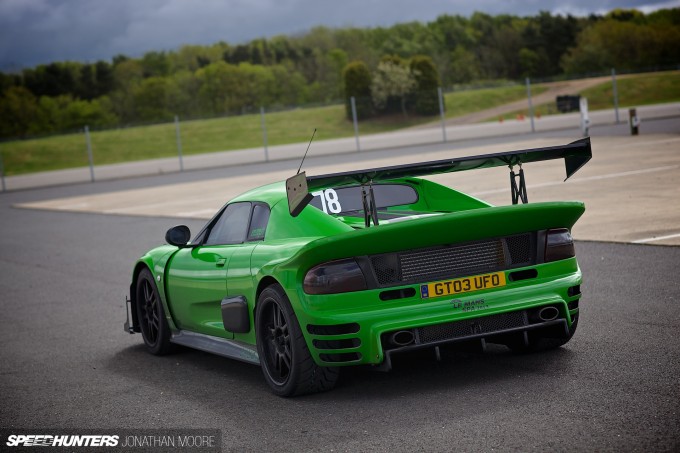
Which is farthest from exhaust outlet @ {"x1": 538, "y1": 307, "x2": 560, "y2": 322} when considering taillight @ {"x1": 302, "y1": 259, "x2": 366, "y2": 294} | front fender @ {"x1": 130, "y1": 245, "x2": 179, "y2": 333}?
front fender @ {"x1": 130, "y1": 245, "x2": 179, "y2": 333}

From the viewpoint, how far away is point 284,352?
20.0ft

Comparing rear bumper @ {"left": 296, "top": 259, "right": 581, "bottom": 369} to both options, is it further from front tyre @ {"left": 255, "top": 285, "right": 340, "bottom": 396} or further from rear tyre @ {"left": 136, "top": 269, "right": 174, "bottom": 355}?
rear tyre @ {"left": 136, "top": 269, "right": 174, "bottom": 355}

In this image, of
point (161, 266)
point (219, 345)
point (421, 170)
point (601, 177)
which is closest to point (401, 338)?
point (421, 170)

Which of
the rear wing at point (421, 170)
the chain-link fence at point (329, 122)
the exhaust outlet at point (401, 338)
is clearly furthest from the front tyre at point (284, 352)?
the chain-link fence at point (329, 122)

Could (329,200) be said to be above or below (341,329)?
above

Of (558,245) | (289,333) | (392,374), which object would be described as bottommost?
(392,374)

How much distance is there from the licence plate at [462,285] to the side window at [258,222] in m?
1.35

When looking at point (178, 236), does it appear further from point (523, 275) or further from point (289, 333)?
point (523, 275)

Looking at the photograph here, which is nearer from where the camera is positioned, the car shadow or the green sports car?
the green sports car

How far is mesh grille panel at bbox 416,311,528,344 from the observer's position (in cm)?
575

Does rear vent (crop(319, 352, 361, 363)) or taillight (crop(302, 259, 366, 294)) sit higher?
taillight (crop(302, 259, 366, 294))

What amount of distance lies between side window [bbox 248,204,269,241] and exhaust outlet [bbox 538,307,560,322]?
1824 mm

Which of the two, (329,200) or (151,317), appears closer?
(329,200)

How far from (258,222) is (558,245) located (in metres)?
1.93
